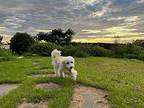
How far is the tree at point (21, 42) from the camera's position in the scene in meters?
45.5

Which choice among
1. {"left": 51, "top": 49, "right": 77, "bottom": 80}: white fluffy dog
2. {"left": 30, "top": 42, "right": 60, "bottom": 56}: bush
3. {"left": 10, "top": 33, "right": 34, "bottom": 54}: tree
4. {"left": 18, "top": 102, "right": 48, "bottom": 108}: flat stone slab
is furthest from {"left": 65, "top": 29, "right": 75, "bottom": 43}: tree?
{"left": 18, "top": 102, "right": 48, "bottom": 108}: flat stone slab

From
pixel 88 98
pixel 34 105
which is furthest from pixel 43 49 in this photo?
pixel 34 105

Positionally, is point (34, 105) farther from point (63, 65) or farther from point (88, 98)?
point (63, 65)

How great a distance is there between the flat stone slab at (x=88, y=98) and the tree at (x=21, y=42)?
32.4 metres

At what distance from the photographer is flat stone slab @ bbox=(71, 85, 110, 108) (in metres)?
10.8

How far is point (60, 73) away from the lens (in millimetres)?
14578

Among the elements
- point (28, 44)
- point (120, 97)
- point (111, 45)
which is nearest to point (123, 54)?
point (111, 45)

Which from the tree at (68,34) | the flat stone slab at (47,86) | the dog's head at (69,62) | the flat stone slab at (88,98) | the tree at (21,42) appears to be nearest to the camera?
the flat stone slab at (88,98)

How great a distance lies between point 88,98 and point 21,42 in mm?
34298

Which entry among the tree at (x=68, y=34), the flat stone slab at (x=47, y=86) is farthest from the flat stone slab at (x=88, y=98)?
the tree at (x=68, y=34)

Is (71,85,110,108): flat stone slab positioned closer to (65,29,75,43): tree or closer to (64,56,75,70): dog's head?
(64,56,75,70): dog's head

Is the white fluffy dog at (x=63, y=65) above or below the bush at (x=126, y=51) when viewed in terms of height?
above

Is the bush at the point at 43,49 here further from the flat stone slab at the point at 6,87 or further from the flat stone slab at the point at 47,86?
the flat stone slab at the point at 47,86

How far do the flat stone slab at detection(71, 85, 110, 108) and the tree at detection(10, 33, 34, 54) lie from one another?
106 ft
